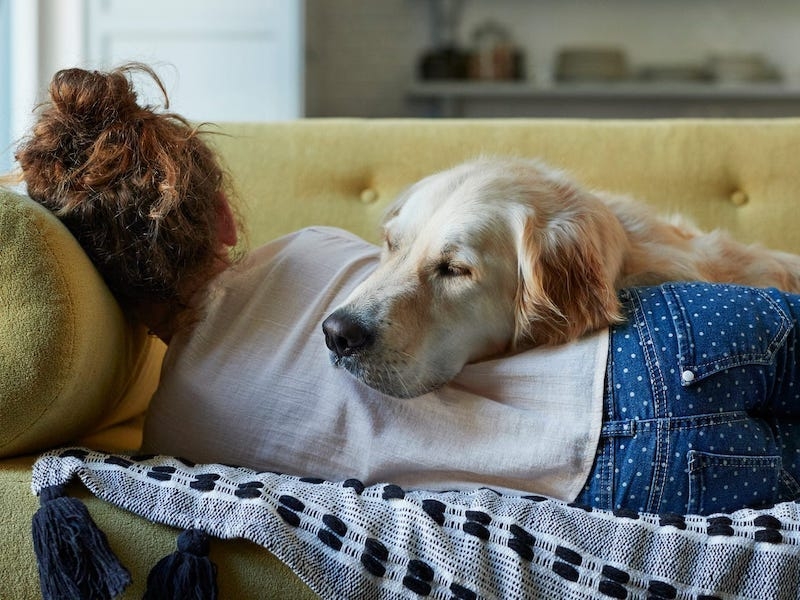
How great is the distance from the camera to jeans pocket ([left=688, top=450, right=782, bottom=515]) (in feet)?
3.20

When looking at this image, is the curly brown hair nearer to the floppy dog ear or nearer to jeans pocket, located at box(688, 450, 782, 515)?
the floppy dog ear

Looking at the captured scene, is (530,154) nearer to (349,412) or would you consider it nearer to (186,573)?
(349,412)

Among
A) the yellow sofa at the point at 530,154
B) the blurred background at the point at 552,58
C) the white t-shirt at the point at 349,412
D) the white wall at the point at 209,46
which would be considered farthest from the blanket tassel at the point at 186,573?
the blurred background at the point at 552,58

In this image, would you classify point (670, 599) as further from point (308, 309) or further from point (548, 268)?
point (308, 309)

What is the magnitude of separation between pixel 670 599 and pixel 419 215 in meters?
0.61

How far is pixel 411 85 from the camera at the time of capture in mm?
4605

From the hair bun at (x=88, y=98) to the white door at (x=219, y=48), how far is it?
2.36 meters

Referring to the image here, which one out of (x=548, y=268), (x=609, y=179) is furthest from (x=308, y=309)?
(x=609, y=179)

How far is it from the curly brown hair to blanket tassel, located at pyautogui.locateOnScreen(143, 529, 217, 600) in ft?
1.27

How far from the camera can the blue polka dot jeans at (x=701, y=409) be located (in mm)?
983

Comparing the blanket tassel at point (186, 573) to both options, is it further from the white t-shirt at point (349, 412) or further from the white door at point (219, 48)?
the white door at point (219, 48)

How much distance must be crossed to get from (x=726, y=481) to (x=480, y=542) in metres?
0.29

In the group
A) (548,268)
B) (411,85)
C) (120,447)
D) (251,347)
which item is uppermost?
(411,85)

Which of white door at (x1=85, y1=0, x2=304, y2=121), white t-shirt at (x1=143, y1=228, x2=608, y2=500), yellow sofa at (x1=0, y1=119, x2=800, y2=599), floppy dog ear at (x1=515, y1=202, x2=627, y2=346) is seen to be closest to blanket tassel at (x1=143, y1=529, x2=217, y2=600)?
white t-shirt at (x1=143, y1=228, x2=608, y2=500)
